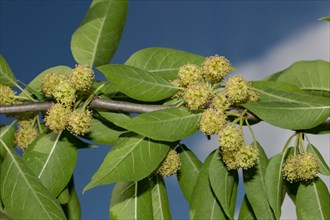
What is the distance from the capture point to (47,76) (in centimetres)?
258

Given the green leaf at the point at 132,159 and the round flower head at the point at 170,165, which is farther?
the round flower head at the point at 170,165

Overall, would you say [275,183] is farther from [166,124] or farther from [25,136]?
[25,136]

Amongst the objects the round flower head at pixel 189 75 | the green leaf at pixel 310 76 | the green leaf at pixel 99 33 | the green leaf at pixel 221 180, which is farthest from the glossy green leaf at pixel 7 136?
the green leaf at pixel 310 76

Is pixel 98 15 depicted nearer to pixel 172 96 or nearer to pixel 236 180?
pixel 172 96

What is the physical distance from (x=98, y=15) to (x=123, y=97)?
423 millimetres

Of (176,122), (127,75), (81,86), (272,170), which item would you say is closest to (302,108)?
(272,170)

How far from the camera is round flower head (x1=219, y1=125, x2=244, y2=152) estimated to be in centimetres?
229

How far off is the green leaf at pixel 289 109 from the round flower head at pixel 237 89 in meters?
0.05

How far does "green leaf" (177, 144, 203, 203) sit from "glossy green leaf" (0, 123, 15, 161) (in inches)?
32.3

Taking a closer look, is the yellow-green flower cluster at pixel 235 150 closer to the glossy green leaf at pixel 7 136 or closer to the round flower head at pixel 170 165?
the round flower head at pixel 170 165

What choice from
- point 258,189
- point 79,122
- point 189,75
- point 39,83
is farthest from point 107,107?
point 258,189

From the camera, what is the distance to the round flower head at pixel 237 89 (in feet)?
7.75

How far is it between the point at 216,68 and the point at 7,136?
3.53 ft

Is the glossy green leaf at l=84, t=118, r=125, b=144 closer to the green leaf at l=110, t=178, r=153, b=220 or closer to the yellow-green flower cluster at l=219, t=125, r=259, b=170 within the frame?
the green leaf at l=110, t=178, r=153, b=220
